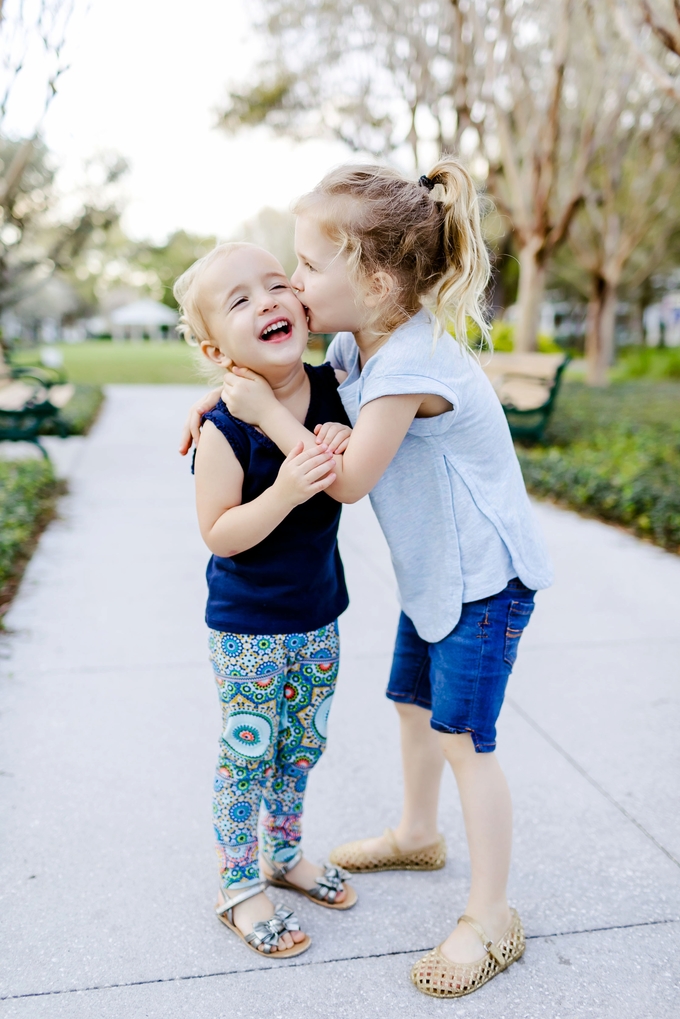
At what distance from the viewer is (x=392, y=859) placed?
7.14 feet

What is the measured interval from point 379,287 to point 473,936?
52.5 inches

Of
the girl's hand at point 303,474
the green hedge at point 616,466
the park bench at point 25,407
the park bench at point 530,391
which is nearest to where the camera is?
the girl's hand at point 303,474

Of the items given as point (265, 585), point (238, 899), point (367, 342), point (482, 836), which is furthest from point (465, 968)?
point (367, 342)

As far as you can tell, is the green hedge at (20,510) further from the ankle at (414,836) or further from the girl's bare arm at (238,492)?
the girl's bare arm at (238,492)

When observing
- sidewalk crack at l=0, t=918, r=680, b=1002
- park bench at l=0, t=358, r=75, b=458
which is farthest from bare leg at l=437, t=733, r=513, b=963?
park bench at l=0, t=358, r=75, b=458

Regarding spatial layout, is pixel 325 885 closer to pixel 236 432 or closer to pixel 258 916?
pixel 258 916

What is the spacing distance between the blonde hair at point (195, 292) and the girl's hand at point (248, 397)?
0.46ft

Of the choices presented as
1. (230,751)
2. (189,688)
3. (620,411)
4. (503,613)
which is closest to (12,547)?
(189,688)

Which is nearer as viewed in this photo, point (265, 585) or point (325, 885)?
point (265, 585)

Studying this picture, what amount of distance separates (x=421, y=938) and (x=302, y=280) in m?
1.43

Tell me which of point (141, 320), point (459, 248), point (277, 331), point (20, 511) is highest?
point (459, 248)

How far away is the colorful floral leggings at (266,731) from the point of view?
1.79 meters

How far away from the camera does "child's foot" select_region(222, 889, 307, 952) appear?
1.86 meters

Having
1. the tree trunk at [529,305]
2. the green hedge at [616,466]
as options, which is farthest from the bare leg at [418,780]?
the tree trunk at [529,305]
